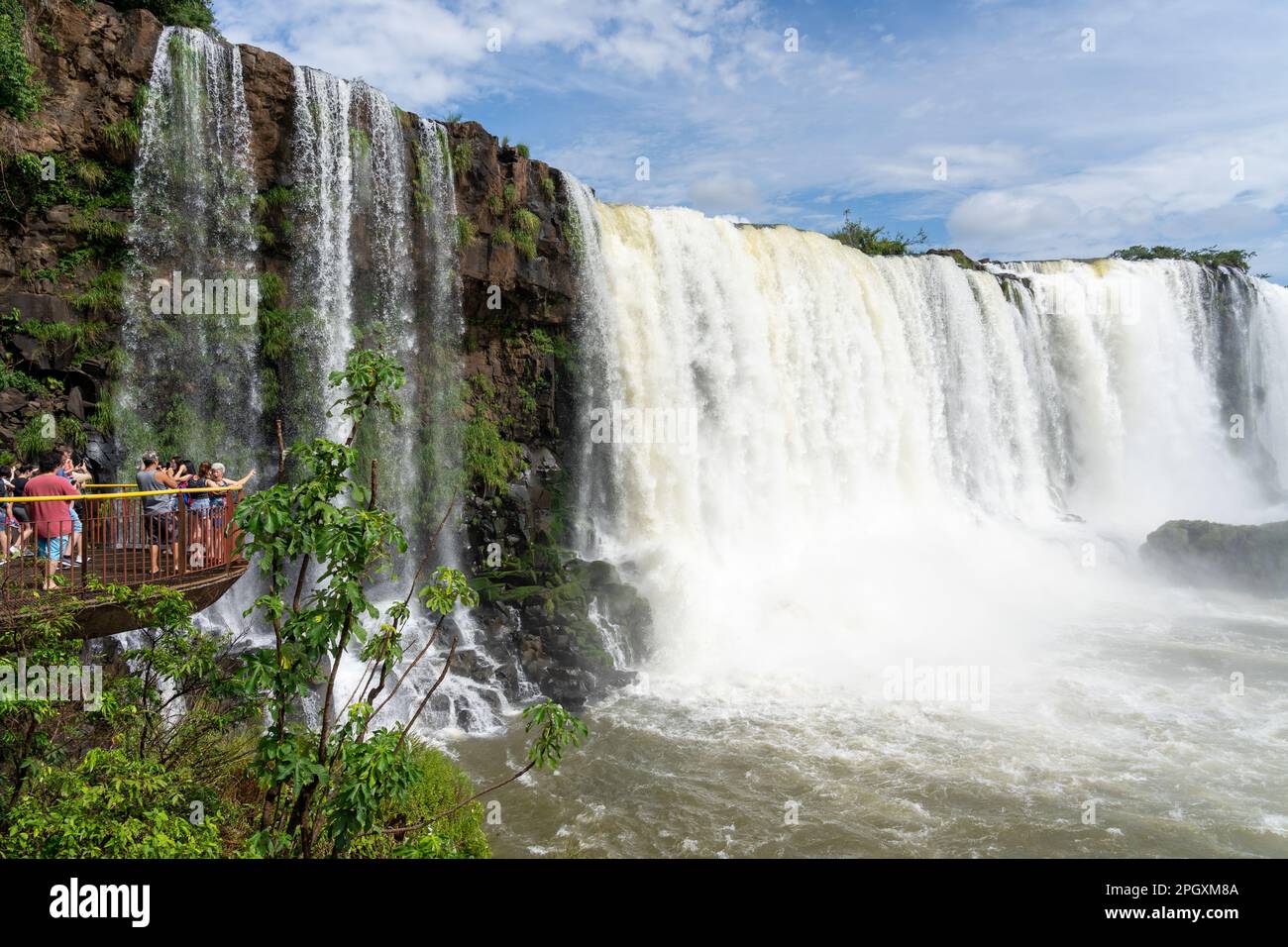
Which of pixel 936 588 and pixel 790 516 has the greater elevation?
pixel 790 516

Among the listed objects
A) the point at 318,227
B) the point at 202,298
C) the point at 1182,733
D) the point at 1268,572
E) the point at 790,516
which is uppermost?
the point at 318,227

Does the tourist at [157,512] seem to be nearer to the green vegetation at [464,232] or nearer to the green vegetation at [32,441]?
the green vegetation at [32,441]

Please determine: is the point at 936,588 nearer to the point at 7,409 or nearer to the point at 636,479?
the point at 636,479

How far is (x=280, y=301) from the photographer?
15.0 meters

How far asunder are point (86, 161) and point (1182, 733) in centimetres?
1979

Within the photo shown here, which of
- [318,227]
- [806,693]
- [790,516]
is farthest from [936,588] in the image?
[318,227]

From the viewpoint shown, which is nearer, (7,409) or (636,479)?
(7,409)

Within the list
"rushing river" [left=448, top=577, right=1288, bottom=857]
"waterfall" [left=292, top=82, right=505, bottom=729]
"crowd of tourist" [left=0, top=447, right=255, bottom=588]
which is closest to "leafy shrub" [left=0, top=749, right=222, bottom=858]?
"crowd of tourist" [left=0, top=447, right=255, bottom=588]

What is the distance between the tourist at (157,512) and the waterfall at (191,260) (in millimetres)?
4421

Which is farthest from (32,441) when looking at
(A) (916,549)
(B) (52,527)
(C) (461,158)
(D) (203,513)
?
(A) (916,549)

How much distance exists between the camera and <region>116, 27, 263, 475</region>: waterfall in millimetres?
13773

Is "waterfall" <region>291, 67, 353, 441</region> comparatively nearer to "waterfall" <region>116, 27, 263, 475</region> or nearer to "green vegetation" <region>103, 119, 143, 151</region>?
"waterfall" <region>116, 27, 263, 475</region>
